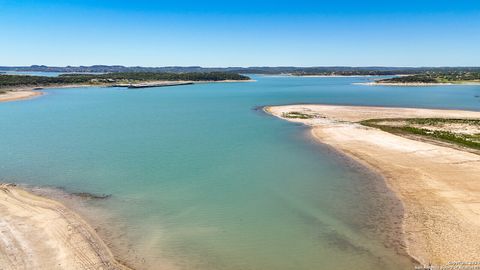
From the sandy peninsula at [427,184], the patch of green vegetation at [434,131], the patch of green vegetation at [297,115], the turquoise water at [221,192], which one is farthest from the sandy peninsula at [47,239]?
the patch of green vegetation at [297,115]

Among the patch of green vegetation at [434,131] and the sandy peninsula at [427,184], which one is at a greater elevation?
the patch of green vegetation at [434,131]

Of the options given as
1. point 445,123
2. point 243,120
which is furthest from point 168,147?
point 445,123

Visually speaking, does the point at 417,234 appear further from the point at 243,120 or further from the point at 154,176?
the point at 243,120

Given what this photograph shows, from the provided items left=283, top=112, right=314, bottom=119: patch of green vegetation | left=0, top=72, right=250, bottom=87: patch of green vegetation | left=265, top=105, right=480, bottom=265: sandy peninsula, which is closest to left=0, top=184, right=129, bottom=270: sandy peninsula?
left=265, top=105, right=480, bottom=265: sandy peninsula

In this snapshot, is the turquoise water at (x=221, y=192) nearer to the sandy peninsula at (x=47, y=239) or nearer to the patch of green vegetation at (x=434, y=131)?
the sandy peninsula at (x=47, y=239)

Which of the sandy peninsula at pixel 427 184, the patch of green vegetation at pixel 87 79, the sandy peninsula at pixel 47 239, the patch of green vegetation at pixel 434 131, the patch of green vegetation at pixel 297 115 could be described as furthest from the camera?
the patch of green vegetation at pixel 87 79

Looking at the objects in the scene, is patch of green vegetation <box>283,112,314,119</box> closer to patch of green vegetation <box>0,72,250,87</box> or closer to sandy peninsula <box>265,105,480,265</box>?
sandy peninsula <box>265,105,480,265</box>
